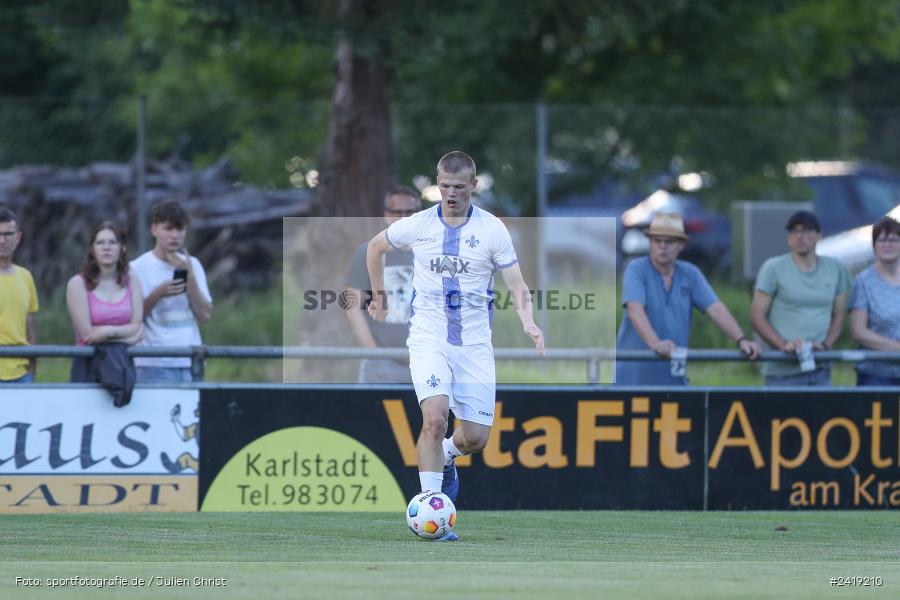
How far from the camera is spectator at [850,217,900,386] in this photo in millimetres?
12062

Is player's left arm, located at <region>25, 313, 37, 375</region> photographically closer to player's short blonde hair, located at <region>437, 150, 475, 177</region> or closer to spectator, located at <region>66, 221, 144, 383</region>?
spectator, located at <region>66, 221, 144, 383</region>

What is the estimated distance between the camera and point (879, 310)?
12.1 meters

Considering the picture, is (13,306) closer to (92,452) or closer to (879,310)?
(92,452)

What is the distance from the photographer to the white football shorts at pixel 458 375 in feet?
29.9

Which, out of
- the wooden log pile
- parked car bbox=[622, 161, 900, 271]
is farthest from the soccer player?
parked car bbox=[622, 161, 900, 271]

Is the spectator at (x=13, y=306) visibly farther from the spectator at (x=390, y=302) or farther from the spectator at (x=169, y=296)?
the spectator at (x=390, y=302)

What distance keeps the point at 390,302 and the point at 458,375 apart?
105 inches

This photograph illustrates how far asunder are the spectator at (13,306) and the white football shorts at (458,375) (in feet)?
10.9

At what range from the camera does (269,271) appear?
717 inches

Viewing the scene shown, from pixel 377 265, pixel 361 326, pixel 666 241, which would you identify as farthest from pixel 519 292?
pixel 666 241

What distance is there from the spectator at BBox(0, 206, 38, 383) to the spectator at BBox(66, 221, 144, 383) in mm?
394

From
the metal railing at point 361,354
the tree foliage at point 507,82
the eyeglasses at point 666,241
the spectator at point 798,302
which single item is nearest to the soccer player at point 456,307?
the metal railing at point 361,354

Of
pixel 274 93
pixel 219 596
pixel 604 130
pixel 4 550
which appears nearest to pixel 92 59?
pixel 274 93

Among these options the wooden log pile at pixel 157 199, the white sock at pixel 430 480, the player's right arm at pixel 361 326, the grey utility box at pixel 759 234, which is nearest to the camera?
the white sock at pixel 430 480
